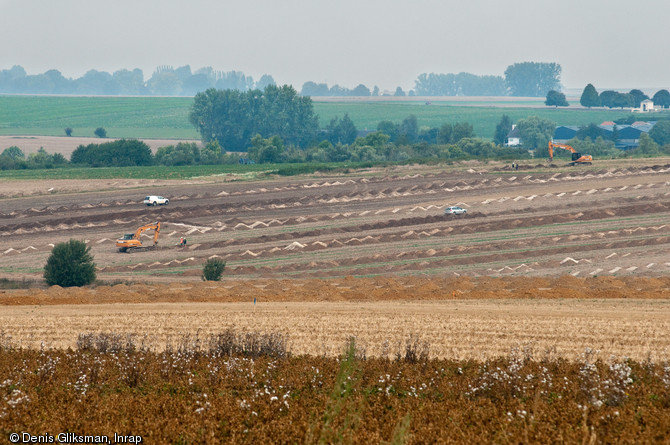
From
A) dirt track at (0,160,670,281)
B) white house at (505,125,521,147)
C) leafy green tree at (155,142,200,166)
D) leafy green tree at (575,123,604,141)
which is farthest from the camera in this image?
white house at (505,125,521,147)

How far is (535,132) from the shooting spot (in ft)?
616

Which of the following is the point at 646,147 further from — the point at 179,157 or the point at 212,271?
the point at 212,271

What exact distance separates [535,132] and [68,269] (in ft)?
503

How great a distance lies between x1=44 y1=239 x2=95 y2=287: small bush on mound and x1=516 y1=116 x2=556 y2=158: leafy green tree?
14610 centimetres

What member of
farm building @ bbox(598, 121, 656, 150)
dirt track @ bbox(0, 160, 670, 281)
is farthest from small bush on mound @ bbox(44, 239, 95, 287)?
farm building @ bbox(598, 121, 656, 150)

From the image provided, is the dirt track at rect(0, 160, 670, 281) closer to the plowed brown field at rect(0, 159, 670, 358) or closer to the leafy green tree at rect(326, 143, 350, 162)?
the plowed brown field at rect(0, 159, 670, 358)

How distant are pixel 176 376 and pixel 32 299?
2424 centimetres

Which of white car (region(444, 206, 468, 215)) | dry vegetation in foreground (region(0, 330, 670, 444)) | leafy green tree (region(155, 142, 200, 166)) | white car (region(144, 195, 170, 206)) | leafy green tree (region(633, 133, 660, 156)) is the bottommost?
leafy green tree (region(155, 142, 200, 166))

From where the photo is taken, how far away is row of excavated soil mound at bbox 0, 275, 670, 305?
39.9 metres

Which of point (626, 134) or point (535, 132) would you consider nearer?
point (626, 134)

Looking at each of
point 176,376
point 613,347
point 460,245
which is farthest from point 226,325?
point 460,245

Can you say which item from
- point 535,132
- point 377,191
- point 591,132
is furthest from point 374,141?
point 377,191

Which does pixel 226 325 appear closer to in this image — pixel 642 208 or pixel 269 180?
pixel 642 208

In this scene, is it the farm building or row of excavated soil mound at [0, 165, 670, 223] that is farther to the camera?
the farm building
